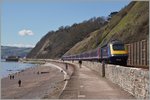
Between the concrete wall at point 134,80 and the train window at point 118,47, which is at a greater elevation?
the train window at point 118,47

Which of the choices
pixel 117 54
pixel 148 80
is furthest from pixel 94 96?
pixel 117 54

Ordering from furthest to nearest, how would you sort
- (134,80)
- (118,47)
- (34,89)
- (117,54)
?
(34,89) → (118,47) → (117,54) → (134,80)

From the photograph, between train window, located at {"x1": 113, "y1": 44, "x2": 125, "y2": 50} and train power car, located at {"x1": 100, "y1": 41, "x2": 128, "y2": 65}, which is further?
train window, located at {"x1": 113, "y1": 44, "x2": 125, "y2": 50}

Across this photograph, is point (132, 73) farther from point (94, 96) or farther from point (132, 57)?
point (132, 57)

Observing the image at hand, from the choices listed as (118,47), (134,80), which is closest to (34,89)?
(118,47)

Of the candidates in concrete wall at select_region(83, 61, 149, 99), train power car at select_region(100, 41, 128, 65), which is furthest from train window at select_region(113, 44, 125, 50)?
concrete wall at select_region(83, 61, 149, 99)

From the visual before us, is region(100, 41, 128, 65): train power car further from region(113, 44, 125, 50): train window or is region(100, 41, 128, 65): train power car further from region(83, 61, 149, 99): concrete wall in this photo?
region(83, 61, 149, 99): concrete wall

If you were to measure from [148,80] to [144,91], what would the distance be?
116 centimetres

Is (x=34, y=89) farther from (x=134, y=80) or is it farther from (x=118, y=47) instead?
(x=134, y=80)

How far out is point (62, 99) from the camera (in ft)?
72.6

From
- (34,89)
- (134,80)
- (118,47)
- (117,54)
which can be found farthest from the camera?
(34,89)

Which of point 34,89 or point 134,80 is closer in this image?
point 134,80

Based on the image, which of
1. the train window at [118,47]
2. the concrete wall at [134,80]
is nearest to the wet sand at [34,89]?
the concrete wall at [134,80]

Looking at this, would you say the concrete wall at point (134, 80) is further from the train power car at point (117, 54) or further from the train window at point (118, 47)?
the train window at point (118, 47)
